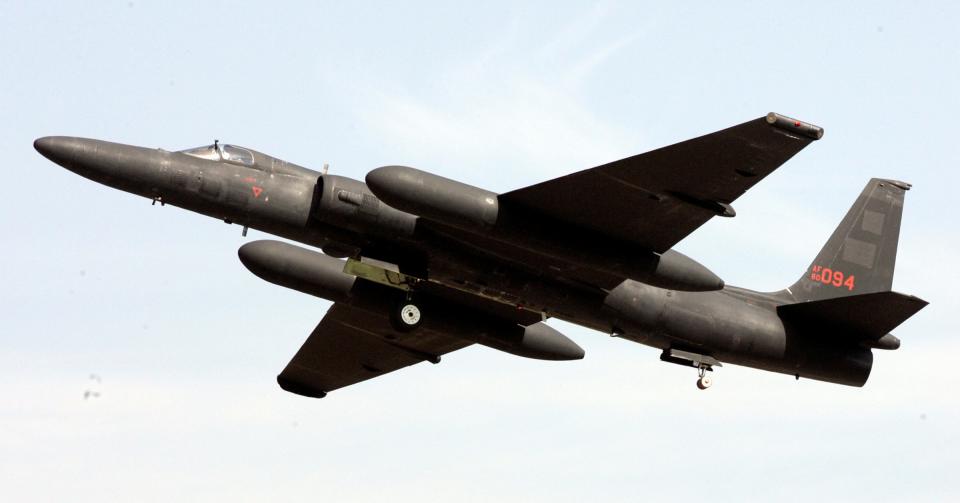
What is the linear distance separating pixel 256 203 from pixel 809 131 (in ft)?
28.9

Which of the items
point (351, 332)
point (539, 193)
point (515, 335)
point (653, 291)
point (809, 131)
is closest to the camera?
point (809, 131)

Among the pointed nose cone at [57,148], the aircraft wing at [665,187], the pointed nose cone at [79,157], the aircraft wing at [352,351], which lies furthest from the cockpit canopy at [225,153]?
the aircraft wing at [352,351]

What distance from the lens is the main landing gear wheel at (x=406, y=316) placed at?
2475cm

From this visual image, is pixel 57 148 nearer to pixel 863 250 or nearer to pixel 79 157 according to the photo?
pixel 79 157

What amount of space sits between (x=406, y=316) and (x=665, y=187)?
5319 millimetres

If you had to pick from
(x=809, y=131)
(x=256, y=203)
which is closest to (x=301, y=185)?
(x=256, y=203)

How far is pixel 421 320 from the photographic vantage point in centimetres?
2525

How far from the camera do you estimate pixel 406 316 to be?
24766 millimetres

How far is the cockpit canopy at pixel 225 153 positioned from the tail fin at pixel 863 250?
35.7ft

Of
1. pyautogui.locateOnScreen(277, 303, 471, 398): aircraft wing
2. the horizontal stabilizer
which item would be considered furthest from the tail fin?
pyautogui.locateOnScreen(277, 303, 471, 398): aircraft wing

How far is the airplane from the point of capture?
862 inches

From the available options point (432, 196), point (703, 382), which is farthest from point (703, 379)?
point (432, 196)

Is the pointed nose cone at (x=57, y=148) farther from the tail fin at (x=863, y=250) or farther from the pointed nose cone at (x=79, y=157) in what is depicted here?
the tail fin at (x=863, y=250)

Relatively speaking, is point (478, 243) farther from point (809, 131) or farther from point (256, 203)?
point (809, 131)
